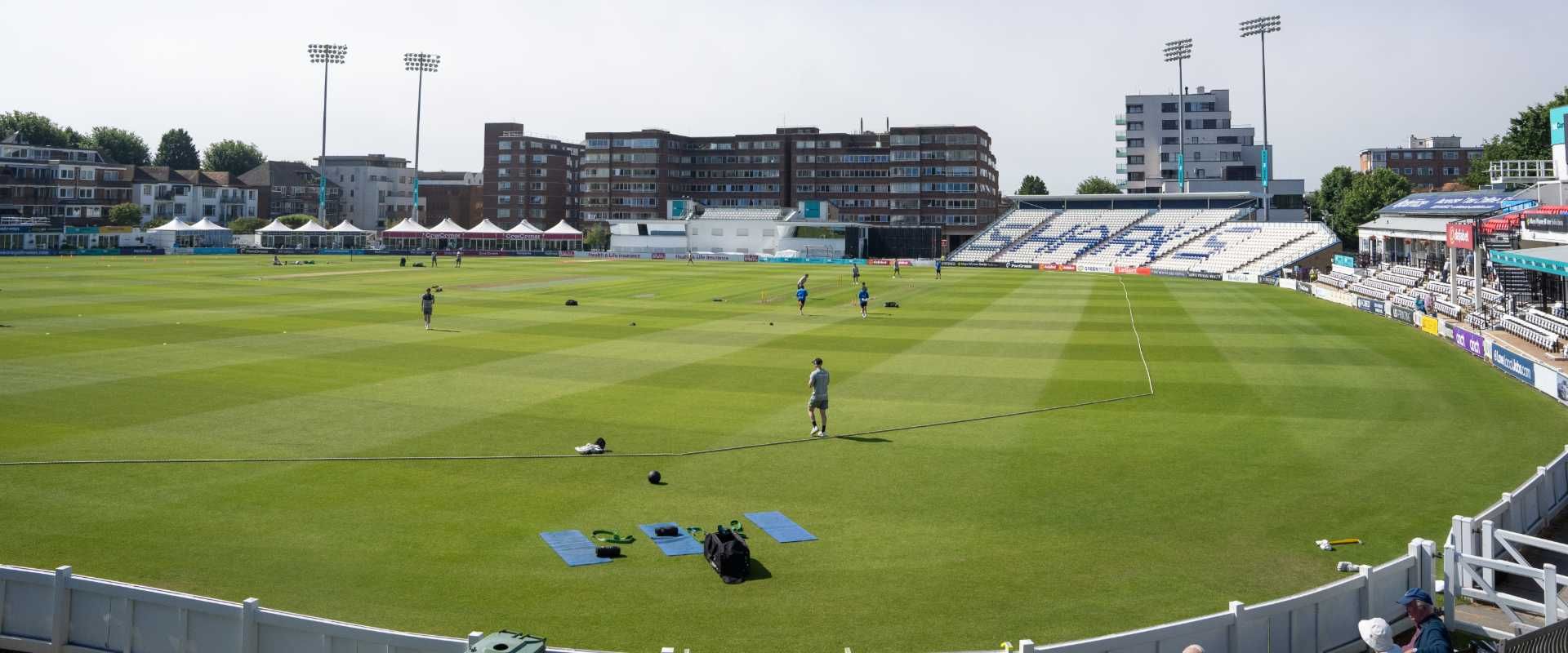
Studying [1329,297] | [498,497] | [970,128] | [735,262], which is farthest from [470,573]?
[970,128]

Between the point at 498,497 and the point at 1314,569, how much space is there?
481 inches

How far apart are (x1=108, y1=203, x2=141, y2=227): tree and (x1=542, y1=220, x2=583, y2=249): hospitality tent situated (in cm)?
5357

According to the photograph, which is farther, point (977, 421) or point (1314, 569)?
point (977, 421)

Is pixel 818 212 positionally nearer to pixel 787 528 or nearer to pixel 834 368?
pixel 834 368

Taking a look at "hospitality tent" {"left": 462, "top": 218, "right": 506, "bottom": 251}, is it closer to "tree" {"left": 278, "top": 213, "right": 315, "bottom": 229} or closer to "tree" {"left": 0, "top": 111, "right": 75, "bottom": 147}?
"tree" {"left": 278, "top": 213, "right": 315, "bottom": 229}

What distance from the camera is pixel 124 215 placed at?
135 m

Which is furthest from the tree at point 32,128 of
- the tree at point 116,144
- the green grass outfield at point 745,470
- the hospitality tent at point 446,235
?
the green grass outfield at point 745,470

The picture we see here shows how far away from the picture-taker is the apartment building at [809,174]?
15975cm

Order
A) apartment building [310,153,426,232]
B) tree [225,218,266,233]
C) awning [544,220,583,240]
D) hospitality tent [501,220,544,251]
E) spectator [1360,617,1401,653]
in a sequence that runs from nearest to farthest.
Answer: spectator [1360,617,1401,653] < hospitality tent [501,220,544,251] < awning [544,220,583,240] < tree [225,218,266,233] < apartment building [310,153,426,232]

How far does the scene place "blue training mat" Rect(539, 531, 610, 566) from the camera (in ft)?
44.4

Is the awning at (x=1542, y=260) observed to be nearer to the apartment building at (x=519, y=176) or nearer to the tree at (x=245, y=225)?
the tree at (x=245, y=225)

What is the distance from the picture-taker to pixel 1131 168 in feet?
531

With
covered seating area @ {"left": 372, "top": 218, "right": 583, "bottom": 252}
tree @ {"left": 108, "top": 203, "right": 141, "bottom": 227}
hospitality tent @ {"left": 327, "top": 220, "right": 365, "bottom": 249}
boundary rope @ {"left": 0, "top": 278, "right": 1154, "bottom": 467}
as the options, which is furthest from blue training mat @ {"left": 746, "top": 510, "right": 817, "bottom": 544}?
tree @ {"left": 108, "top": 203, "right": 141, "bottom": 227}

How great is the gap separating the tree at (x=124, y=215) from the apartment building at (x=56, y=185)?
14.9ft
